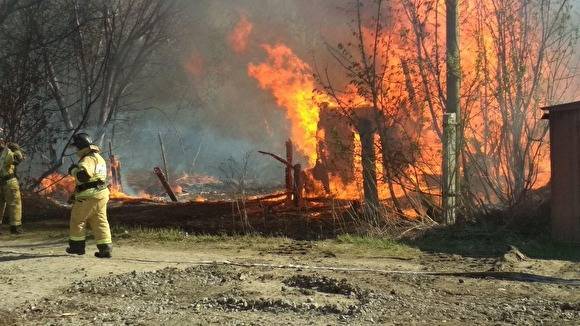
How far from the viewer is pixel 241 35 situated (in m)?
26.7

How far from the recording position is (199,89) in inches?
1260

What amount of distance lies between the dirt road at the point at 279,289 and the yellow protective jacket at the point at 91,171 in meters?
0.83

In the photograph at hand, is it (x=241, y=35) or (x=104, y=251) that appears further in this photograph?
(x=241, y=35)

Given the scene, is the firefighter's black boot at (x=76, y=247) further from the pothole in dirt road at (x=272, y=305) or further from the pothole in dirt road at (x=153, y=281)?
the pothole in dirt road at (x=272, y=305)

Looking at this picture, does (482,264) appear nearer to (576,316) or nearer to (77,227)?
(576,316)

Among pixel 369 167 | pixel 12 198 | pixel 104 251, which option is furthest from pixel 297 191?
pixel 12 198

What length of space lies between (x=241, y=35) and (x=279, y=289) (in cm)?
2193

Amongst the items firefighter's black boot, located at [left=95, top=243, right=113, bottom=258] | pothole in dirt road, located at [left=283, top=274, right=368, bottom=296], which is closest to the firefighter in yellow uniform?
firefighter's black boot, located at [left=95, top=243, right=113, bottom=258]

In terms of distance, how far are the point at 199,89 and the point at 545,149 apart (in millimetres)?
23539

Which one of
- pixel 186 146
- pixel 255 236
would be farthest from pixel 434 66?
pixel 186 146

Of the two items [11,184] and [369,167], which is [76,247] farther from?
[369,167]

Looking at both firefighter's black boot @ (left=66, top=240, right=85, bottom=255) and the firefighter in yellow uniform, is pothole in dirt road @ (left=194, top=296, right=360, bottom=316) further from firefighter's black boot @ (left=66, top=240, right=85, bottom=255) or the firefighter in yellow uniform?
the firefighter in yellow uniform

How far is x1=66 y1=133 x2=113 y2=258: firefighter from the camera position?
777 centimetres

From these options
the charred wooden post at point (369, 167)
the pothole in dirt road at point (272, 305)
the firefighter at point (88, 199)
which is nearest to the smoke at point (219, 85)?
the charred wooden post at point (369, 167)
